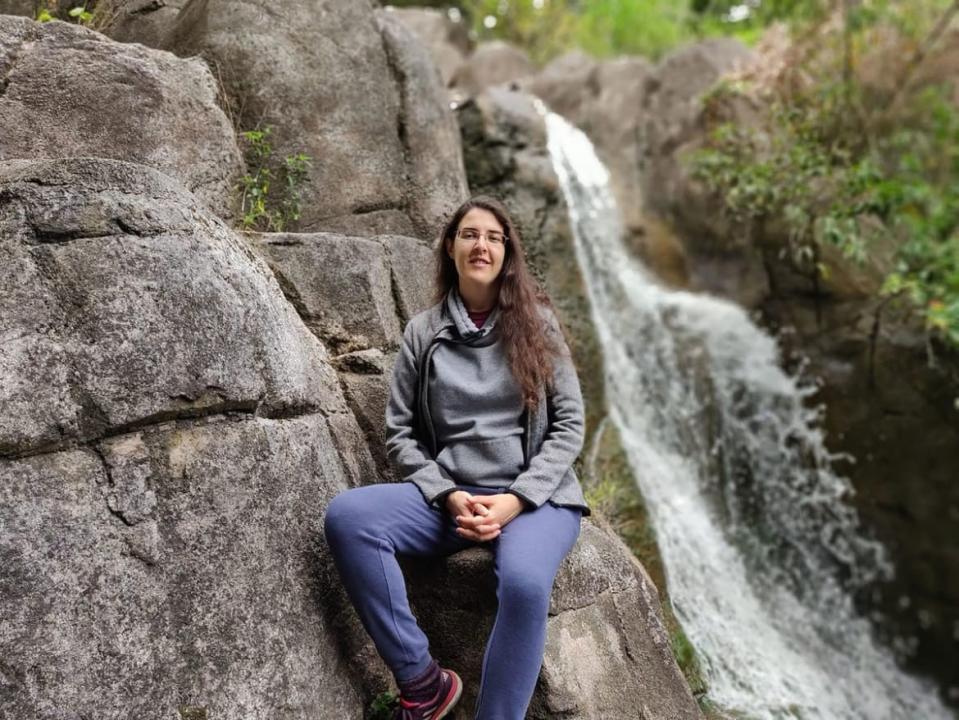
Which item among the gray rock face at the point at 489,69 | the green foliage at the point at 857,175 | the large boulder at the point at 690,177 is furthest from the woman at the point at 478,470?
the gray rock face at the point at 489,69

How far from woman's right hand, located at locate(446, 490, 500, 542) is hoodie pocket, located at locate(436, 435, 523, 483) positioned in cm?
11

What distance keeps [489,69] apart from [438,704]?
10.8 meters

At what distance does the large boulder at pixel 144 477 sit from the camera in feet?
7.43

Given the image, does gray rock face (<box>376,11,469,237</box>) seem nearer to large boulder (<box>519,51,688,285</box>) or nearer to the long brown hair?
the long brown hair

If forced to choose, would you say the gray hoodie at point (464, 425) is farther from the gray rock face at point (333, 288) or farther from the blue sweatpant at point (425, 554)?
the gray rock face at point (333, 288)

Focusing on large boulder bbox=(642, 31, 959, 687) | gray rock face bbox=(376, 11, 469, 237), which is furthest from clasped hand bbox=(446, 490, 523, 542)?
large boulder bbox=(642, 31, 959, 687)

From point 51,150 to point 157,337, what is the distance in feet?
5.37

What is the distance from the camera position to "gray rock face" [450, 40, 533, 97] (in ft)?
38.5

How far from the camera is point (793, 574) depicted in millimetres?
6988

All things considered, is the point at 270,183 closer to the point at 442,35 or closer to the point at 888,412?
the point at 888,412

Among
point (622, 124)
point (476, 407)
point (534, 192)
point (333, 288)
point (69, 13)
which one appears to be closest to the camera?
point (476, 407)

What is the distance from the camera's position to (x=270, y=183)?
172 inches

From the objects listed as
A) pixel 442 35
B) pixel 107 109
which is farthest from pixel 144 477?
pixel 442 35

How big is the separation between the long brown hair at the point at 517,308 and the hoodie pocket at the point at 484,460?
7.1 inches
